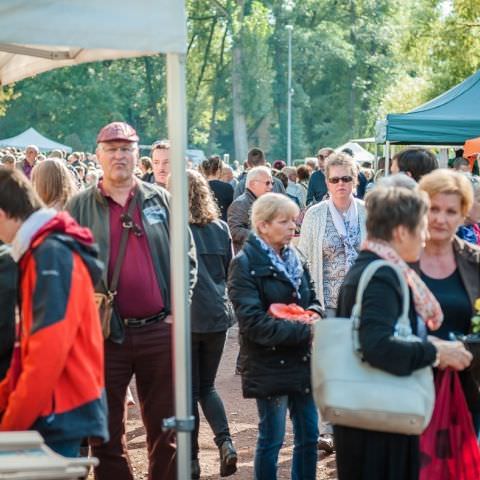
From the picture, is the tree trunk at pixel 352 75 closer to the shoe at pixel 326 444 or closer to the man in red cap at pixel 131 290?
the shoe at pixel 326 444

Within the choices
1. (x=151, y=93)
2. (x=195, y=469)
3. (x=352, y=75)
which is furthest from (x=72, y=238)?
(x=352, y=75)

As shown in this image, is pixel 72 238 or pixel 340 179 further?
pixel 340 179

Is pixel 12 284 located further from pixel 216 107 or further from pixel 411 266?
pixel 216 107

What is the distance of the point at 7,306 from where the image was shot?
14.6 feet

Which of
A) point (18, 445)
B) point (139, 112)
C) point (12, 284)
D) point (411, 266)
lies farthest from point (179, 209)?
point (139, 112)

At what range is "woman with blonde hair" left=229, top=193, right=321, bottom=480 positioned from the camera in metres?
5.71

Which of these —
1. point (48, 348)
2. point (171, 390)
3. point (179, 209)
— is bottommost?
point (171, 390)

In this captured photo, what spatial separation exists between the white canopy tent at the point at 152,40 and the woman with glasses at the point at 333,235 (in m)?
2.61

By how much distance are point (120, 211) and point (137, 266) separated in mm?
319

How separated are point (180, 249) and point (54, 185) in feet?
6.50

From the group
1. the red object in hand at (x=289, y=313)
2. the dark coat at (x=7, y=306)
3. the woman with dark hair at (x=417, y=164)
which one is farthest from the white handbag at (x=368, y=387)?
the woman with dark hair at (x=417, y=164)

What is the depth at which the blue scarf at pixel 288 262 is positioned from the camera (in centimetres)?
585

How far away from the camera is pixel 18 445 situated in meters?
3.64

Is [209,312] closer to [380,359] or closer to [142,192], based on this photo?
[142,192]
